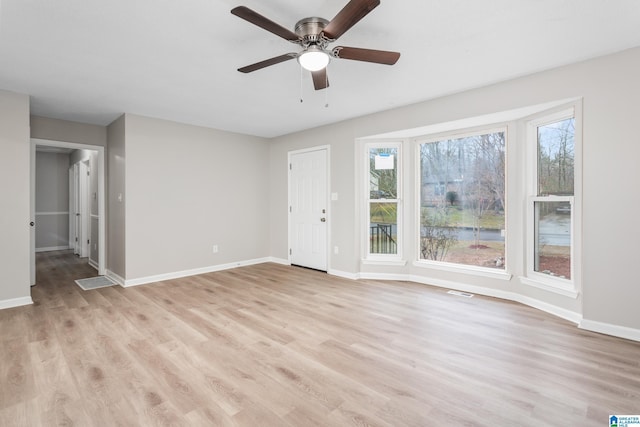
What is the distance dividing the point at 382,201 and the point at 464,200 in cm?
116

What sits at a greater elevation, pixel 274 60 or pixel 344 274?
pixel 274 60

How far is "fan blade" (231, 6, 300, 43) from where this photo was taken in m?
1.70

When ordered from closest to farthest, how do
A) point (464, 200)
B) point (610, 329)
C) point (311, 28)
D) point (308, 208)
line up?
point (311, 28)
point (610, 329)
point (464, 200)
point (308, 208)

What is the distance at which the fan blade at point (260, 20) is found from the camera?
5.57 ft

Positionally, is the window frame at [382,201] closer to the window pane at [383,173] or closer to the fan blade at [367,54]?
the window pane at [383,173]

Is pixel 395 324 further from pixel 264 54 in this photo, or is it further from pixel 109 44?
pixel 109 44

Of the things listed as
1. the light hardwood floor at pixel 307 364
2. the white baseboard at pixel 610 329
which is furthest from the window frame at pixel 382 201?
the white baseboard at pixel 610 329

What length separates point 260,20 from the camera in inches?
71.3

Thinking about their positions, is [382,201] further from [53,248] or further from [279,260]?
[53,248]

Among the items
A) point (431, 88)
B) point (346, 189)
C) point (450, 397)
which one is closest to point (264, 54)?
point (431, 88)

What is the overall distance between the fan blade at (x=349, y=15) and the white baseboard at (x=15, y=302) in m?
4.43

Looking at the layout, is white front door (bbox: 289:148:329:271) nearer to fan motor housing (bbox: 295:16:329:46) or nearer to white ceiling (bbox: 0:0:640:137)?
white ceiling (bbox: 0:0:640:137)

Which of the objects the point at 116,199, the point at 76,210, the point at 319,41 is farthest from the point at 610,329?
the point at 76,210

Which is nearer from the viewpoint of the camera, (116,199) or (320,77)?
(320,77)
